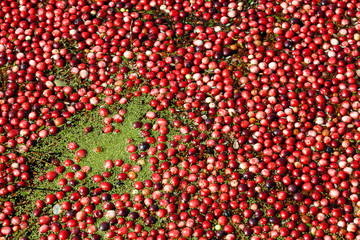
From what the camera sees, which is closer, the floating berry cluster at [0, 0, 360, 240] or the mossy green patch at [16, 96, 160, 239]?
the floating berry cluster at [0, 0, 360, 240]

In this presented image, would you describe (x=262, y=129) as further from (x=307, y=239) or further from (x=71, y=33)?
(x=71, y=33)

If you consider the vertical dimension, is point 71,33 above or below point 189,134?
above

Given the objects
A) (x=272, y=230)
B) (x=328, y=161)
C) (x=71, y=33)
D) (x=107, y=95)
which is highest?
(x=71, y=33)

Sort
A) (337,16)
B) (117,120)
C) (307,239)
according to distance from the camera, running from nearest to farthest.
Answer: (307,239) → (117,120) → (337,16)

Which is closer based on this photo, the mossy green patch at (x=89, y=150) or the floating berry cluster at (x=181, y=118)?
the floating berry cluster at (x=181, y=118)

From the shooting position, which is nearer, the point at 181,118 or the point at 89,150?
the point at 89,150

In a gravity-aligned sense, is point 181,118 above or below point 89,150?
above

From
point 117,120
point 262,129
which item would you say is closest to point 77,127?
point 117,120

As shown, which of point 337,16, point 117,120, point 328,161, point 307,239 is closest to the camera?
point 307,239
